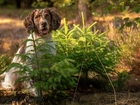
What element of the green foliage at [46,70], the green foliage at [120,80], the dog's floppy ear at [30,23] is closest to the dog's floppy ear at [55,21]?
the dog's floppy ear at [30,23]

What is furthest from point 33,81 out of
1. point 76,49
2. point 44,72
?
point 76,49

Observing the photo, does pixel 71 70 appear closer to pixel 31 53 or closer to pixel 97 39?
pixel 31 53

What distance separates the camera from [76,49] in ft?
18.9

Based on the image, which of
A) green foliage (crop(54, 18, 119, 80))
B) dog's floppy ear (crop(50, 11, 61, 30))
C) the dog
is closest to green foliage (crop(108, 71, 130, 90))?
green foliage (crop(54, 18, 119, 80))

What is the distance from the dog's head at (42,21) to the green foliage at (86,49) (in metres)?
0.21

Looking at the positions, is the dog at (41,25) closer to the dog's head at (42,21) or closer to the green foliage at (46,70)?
the dog's head at (42,21)

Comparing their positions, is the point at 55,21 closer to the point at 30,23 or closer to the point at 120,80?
the point at 30,23

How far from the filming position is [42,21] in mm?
5438

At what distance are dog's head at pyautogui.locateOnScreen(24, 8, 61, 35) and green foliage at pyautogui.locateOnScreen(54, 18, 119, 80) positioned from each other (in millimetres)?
205

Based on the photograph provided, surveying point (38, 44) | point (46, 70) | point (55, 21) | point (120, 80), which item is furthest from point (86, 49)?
point (46, 70)

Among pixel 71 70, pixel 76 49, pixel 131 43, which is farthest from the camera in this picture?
pixel 131 43

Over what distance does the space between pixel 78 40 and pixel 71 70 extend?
4.23 feet

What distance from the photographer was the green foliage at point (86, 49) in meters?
5.70

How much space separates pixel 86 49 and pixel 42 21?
815 millimetres
